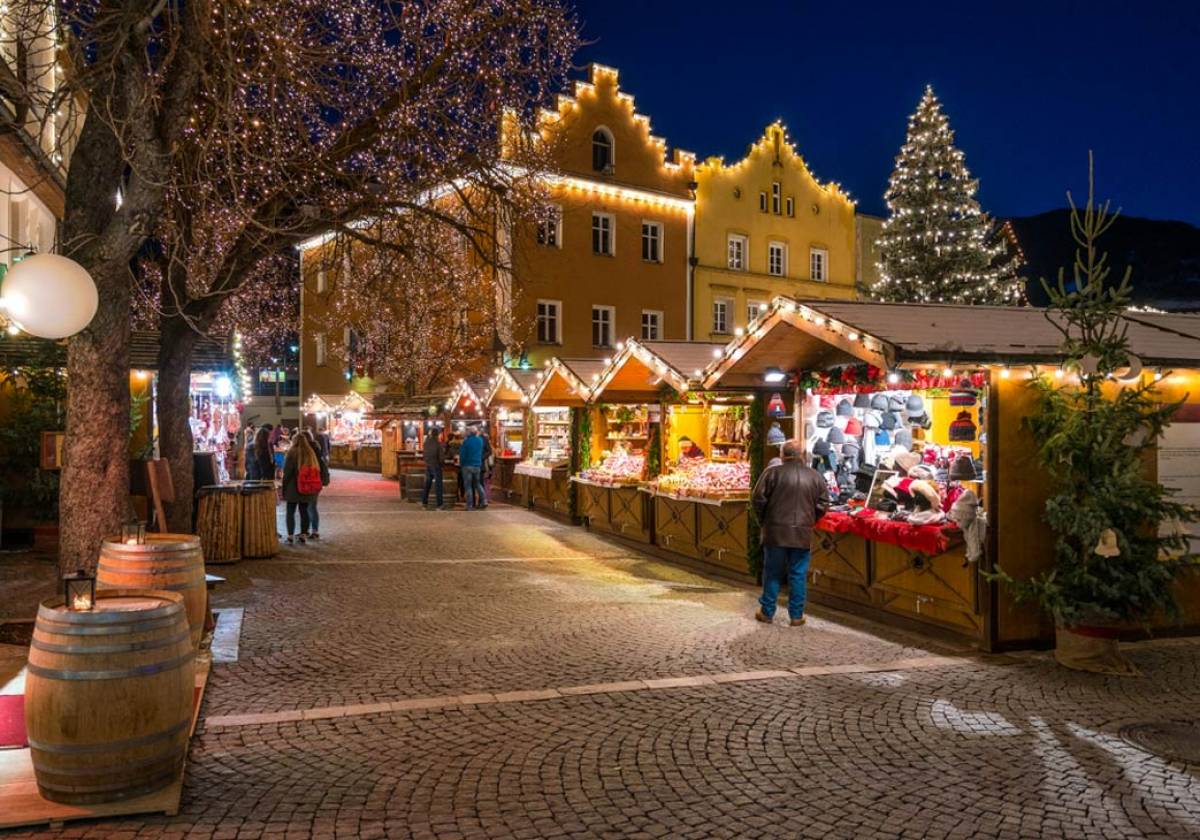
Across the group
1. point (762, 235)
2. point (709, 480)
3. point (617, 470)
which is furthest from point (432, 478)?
point (762, 235)

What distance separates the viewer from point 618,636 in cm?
806

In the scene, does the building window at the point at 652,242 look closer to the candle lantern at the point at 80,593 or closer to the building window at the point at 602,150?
the building window at the point at 602,150

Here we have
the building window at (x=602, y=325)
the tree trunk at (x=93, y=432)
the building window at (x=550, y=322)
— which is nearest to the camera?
the tree trunk at (x=93, y=432)

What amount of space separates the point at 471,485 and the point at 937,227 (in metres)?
14.2

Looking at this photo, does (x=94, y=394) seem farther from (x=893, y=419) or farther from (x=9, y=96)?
(x=893, y=419)

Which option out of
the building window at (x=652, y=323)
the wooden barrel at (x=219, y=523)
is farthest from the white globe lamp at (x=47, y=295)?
the building window at (x=652, y=323)

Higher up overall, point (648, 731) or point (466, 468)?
point (466, 468)

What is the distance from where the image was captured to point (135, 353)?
13.4 metres

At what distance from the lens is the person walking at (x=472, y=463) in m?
19.8

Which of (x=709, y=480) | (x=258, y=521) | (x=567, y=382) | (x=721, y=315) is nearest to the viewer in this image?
(x=258, y=521)

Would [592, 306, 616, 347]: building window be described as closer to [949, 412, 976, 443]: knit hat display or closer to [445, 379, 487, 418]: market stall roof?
[445, 379, 487, 418]: market stall roof

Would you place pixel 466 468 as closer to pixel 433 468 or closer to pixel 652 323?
pixel 433 468

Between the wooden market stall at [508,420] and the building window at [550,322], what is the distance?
6.53 m

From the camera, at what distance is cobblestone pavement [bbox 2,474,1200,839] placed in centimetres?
434
